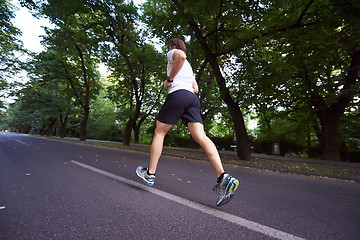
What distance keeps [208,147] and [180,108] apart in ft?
2.07

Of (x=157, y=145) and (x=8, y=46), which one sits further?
(x=8, y=46)

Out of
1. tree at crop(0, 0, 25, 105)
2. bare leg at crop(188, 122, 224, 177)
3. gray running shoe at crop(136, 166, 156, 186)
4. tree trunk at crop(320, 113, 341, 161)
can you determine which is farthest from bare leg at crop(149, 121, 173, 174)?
tree at crop(0, 0, 25, 105)

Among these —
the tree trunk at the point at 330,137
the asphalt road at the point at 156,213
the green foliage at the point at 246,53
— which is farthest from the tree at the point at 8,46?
the tree trunk at the point at 330,137

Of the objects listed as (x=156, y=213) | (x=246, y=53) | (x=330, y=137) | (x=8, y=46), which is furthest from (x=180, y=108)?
(x=8, y=46)

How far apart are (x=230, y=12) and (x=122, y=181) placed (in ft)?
25.4

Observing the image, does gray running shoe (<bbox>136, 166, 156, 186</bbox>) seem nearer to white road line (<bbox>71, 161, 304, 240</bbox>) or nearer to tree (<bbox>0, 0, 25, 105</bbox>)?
white road line (<bbox>71, 161, 304, 240</bbox>)

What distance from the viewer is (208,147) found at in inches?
93.7

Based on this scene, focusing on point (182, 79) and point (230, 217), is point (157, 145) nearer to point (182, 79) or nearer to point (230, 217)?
point (182, 79)

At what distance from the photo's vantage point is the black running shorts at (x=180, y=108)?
2477mm

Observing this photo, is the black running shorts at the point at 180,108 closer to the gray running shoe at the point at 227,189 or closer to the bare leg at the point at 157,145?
the bare leg at the point at 157,145

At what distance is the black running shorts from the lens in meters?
2.48

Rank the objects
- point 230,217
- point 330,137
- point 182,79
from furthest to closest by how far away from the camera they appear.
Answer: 1. point 330,137
2. point 182,79
3. point 230,217

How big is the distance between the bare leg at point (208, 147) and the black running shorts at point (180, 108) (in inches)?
3.9

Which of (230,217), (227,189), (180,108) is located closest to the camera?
(230,217)
